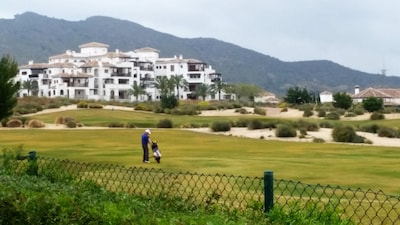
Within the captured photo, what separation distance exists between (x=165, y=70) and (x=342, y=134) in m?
123

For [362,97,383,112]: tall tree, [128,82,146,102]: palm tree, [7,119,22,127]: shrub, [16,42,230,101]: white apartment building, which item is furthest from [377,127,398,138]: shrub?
[16,42,230,101]: white apartment building

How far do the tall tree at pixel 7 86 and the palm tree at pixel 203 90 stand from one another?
380 ft

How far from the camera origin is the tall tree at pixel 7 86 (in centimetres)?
4500

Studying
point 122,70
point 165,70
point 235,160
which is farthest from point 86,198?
point 165,70

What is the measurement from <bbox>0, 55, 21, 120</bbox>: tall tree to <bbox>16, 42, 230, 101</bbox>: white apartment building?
4050 inches

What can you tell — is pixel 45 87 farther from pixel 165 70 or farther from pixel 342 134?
pixel 342 134

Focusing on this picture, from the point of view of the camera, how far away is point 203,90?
162 m

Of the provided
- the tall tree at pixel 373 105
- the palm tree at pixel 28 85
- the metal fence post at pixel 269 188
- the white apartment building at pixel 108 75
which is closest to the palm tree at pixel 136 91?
the white apartment building at pixel 108 75

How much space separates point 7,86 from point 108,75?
4499 inches

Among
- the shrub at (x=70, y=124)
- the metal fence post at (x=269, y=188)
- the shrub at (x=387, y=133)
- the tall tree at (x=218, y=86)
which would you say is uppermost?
the tall tree at (x=218, y=86)

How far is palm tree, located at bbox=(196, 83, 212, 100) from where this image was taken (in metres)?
162

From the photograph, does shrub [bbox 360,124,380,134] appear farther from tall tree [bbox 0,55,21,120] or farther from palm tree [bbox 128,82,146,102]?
palm tree [bbox 128,82,146,102]

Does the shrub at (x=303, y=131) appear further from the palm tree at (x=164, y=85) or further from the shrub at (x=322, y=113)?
the palm tree at (x=164, y=85)

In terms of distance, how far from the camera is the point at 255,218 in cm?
842
